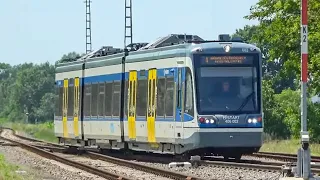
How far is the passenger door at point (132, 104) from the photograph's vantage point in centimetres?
3117

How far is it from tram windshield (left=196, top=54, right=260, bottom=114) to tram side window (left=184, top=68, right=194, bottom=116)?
220 millimetres

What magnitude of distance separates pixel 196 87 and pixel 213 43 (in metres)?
1.67

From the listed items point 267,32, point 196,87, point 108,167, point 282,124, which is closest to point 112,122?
point 108,167

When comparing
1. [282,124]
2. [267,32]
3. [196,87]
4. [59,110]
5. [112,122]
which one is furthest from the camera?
[282,124]

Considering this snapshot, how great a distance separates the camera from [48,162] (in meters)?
32.5

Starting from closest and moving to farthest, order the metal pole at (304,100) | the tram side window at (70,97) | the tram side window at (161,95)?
the metal pole at (304,100) < the tram side window at (161,95) < the tram side window at (70,97)

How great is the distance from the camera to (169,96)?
2819 centimetres

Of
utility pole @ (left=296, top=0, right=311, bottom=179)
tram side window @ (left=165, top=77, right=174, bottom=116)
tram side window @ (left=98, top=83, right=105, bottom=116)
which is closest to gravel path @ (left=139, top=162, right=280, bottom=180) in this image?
tram side window @ (left=165, top=77, right=174, bottom=116)

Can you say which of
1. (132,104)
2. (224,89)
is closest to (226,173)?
(224,89)

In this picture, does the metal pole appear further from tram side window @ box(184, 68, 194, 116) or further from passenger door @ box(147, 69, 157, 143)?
passenger door @ box(147, 69, 157, 143)

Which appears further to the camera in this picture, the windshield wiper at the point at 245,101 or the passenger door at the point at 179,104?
the passenger door at the point at 179,104

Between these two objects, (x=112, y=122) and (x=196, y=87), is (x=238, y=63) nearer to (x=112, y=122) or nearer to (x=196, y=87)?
(x=196, y=87)

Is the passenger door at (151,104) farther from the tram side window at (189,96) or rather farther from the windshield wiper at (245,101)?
the windshield wiper at (245,101)

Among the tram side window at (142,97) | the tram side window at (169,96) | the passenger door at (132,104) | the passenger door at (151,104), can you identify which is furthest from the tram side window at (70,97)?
the tram side window at (169,96)
